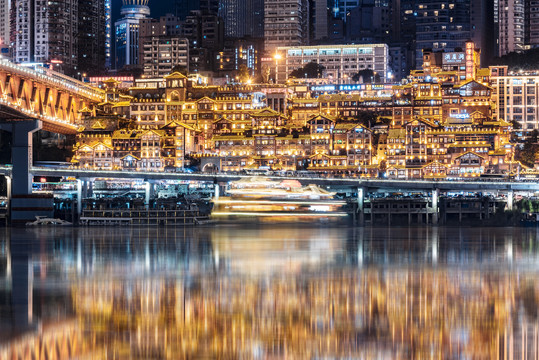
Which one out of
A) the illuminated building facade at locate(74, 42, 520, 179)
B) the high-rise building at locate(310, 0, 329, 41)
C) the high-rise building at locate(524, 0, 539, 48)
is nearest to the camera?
the illuminated building facade at locate(74, 42, 520, 179)

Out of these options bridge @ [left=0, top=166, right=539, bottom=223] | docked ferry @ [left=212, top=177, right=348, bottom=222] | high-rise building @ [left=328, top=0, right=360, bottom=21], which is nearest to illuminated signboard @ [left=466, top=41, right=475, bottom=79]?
bridge @ [left=0, top=166, right=539, bottom=223]

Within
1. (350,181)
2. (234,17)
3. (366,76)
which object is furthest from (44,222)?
(234,17)

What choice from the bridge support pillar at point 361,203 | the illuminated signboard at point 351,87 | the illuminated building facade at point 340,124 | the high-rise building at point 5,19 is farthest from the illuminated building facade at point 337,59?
the bridge support pillar at point 361,203

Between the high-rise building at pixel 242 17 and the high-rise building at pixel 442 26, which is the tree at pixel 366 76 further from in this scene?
the high-rise building at pixel 242 17

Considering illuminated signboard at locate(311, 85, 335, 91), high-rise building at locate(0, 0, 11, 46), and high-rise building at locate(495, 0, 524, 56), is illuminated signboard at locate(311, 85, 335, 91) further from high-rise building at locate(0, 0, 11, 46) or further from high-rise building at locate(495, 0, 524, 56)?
high-rise building at locate(0, 0, 11, 46)

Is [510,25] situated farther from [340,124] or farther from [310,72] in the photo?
[340,124]

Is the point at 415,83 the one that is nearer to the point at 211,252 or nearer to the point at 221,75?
the point at 221,75
